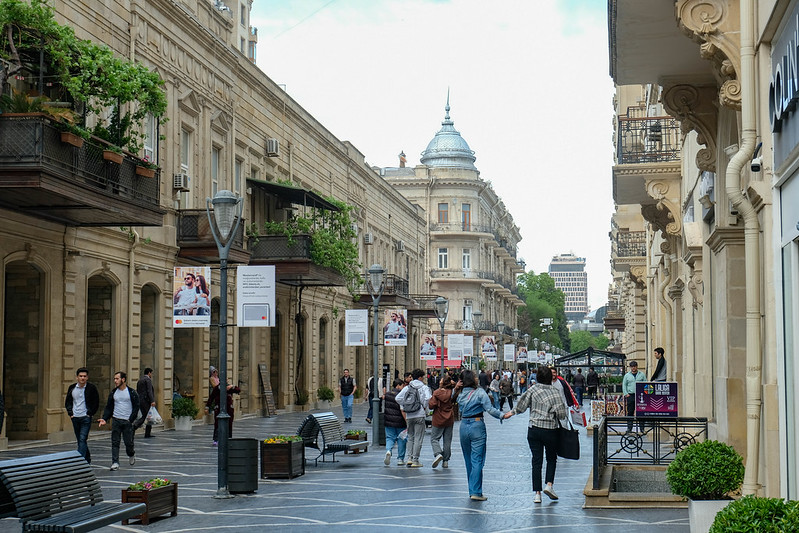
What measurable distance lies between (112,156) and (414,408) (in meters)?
7.69

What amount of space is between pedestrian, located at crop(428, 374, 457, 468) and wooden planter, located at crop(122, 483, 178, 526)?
229 inches

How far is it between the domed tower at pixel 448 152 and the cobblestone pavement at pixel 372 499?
6605 centimetres

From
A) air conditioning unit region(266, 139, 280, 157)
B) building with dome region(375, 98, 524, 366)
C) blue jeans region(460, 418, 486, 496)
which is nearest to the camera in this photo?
blue jeans region(460, 418, 486, 496)

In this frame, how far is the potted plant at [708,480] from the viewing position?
9750 mm

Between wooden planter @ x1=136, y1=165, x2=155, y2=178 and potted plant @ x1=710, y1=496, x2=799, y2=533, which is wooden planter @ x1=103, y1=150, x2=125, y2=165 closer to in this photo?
wooden planter @ x1=136, y1=165, x2=155, y2=178

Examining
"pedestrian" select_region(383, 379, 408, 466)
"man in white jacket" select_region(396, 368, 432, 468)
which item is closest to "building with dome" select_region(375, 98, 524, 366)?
"pedestrian" select_region(383, 379, 408, 466)

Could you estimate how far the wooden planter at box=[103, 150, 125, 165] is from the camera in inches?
840

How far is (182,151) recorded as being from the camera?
3041cm

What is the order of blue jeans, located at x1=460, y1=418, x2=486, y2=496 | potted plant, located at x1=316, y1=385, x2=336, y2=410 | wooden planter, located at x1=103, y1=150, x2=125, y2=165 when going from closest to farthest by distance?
blue jeans, located at x1=460, y1=418, x2=486, y2=496, wooden planter, located at x1=103, y1=150, x2=125, y2=165, potted plant, located at x1=316, y1=385, x2=336, y2=410

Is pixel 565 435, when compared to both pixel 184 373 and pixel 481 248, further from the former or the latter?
pixel 481 248

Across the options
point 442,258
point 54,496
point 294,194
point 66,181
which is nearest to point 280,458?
point 66,181

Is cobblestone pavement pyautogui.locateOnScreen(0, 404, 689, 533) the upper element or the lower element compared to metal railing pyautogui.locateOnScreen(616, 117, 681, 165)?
lower

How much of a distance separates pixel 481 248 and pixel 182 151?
56.9m

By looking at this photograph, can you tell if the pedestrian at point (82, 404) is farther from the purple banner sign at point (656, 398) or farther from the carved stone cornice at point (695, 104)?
the carved stone cornice at point (695, 104)
